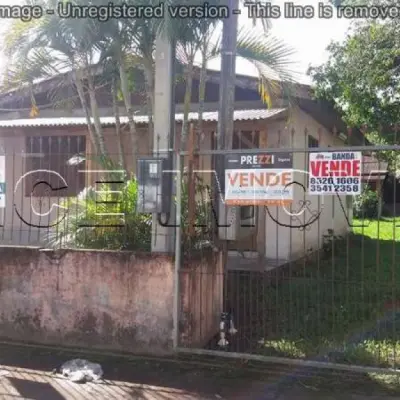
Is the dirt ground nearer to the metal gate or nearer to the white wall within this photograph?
the metal gate

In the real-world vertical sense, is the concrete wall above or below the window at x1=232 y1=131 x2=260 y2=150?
below

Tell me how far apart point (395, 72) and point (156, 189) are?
9.24 meters

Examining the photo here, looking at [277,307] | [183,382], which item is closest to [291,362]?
[183,382]

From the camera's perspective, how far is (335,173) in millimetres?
4918

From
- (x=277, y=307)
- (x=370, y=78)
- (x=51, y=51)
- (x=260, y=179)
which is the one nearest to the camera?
(x=260, y=179)

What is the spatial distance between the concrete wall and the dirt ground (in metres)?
0.27

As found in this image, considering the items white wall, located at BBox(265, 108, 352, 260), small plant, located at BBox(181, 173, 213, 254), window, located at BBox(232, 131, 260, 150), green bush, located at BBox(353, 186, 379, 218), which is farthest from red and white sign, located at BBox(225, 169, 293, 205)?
window, located at BBox(232, 131, 260, 150)

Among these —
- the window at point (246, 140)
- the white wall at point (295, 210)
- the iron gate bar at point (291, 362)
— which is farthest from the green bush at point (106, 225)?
the window at point (246, 140)

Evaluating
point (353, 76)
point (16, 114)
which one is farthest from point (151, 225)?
point (353, 76)

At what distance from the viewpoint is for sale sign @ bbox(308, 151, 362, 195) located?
4.86 meters

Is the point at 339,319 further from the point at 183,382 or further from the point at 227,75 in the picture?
the point at 227,75

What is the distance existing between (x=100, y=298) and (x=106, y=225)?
32.9 inches

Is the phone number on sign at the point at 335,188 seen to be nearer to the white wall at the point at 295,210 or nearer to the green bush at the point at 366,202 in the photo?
the green bush at the point at 366,202

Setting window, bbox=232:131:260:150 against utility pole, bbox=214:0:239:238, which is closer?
utility pole, bbox=214:0:239:238
